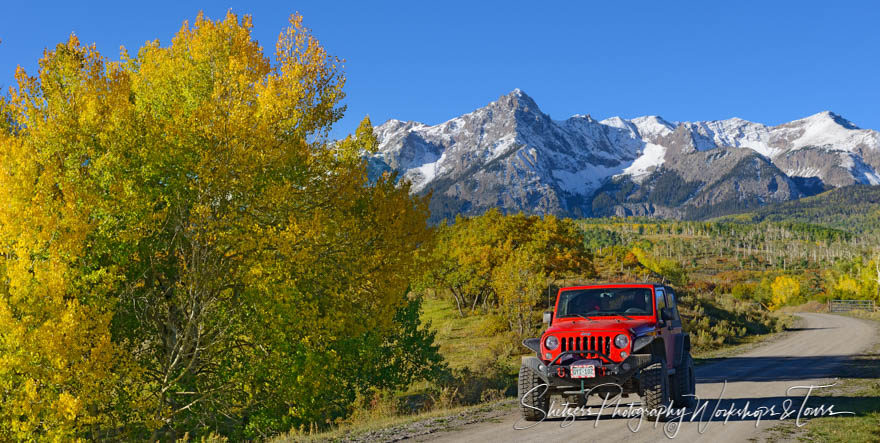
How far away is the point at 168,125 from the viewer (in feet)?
45.5

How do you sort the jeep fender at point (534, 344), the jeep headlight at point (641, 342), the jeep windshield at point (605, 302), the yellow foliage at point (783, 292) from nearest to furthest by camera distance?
1. the jeep headlight at point (641, 342)
2. the jeep fender at point (534, 344)
3. the jeep windshield at point (605, 302)
4. the yellow foliage at point (783, 292)

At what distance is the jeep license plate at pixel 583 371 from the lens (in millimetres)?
10836

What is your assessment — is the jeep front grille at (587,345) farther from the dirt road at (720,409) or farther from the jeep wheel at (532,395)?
the dirt road at (720,409)

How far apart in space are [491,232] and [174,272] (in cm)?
3316

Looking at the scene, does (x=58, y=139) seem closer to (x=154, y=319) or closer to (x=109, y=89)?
(x=109, y=89)

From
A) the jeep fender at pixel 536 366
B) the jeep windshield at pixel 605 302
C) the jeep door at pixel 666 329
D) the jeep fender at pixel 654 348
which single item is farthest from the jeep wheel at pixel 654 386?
the jeep fender at pixel 536 366

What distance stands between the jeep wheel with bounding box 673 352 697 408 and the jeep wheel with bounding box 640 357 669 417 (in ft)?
7.24

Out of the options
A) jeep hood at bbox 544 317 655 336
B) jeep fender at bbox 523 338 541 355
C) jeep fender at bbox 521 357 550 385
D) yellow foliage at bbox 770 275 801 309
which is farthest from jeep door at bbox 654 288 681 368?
yellow foliage at bbox 770 275 801 309

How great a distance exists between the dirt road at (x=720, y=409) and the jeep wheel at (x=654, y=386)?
471mm

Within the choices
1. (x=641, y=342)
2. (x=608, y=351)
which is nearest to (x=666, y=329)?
(x=641, y=342)

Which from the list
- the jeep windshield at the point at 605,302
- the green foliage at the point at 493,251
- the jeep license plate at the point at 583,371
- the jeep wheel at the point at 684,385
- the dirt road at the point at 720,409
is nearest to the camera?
the dirt road at the point at 720,409

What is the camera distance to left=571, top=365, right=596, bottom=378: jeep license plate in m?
10.8

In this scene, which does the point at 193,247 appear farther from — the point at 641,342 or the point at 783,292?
the point at 783,292

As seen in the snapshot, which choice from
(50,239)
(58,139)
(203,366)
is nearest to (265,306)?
(203,366)
